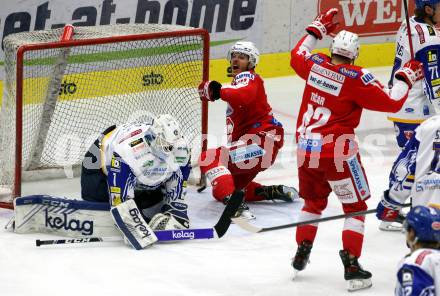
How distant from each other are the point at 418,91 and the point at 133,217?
5.92 feet

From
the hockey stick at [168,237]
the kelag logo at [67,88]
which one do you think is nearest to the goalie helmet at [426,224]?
the hockey stick at [168,237]

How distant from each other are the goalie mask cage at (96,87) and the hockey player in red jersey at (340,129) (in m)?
1.74

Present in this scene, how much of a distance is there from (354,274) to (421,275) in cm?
153

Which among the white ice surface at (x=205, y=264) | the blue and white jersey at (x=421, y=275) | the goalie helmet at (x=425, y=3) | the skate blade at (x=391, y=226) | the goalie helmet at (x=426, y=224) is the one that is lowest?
the white ice surface at (x=205, y=264)

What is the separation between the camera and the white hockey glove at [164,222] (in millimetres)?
5812

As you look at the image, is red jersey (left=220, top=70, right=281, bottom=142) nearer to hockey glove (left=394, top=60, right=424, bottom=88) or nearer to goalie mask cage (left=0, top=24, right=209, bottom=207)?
goalie mask cage (left=0, top=24, right=209, bottom=207)

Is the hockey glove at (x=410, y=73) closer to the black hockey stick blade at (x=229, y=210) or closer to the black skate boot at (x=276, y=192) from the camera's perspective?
the black hockey stick blade at (x=229, y=210)

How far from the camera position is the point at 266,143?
257 inches

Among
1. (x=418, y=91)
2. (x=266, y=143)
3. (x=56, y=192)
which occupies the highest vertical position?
(x=418, y=91)

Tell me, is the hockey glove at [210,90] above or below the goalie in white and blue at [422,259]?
below

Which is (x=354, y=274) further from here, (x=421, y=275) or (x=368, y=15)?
(x=368, y=15)

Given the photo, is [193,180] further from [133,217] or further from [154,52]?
[133,217]

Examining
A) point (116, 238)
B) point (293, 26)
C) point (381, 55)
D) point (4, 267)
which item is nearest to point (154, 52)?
point (116, 238)

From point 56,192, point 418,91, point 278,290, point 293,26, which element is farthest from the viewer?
point 293,26
